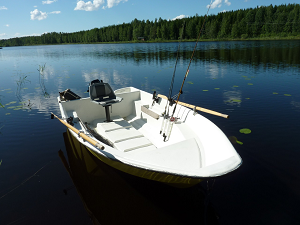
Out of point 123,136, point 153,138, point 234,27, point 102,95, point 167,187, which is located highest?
point 234,27

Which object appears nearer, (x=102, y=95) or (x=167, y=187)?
(x=167, y=187)

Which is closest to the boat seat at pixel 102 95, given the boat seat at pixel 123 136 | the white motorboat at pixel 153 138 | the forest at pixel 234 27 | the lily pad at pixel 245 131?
the white motorboat at pixel 153 138

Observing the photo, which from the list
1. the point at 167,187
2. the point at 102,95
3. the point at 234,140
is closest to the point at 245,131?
the point at 234,140

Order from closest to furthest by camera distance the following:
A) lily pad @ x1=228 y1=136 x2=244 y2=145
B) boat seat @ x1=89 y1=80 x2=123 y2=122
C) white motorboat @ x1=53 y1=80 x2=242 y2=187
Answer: white motorboat @ x1=53 y1=80 x2=242 y2=187
lily pad @ x1=228 y1=136 x2=244 y2=145
boat seat @ x1=89 y1=80 x2=123 y2=122

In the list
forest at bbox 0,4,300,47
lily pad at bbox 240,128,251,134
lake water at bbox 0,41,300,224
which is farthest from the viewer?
forest at bbox 0,4,300,47

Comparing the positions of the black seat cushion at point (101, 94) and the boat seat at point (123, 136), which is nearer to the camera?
the boat seat at point (123, 136)

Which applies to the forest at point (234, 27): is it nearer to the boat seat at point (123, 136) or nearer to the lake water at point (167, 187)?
the lake water at point (167, 187)

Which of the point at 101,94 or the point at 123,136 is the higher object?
the point at 101,94

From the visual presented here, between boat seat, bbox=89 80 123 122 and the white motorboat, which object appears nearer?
the white motorboat

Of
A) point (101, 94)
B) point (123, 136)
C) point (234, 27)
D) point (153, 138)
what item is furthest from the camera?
point (234, 27)

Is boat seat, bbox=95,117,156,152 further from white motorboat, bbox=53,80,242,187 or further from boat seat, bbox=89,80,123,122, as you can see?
boat seat, bbox=89,80,123,122

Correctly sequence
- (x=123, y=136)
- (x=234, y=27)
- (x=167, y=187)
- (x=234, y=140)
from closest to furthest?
(x=167, y=187) < (x=123, y=136) < (x=234, y=140) < (x=234, y=27)

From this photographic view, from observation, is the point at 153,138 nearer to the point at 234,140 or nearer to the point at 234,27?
the point at 234,140

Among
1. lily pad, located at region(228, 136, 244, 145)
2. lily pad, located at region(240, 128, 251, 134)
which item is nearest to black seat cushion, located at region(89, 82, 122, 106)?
Answer: lily pad, located at region(228, 136, 244, 145)
